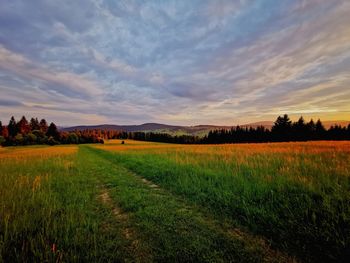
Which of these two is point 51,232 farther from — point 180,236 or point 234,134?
point 234,134

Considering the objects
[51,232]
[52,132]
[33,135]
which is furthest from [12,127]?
[51,232]

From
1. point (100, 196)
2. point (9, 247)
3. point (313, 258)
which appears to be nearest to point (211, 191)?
point (313, 258)

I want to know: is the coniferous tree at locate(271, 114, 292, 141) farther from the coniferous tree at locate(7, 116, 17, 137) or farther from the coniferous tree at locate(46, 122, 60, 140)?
the coniferous tree at locate(7, 116, 17, 137)

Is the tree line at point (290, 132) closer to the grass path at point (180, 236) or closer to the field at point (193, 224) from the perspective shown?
the field at point (193, 224)

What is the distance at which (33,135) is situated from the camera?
229ft

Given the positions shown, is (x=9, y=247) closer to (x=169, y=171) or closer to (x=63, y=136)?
(x=169, y=171)

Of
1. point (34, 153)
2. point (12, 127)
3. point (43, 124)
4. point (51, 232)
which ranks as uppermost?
point (43, 124)

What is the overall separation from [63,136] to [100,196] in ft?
333

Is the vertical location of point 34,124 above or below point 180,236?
above

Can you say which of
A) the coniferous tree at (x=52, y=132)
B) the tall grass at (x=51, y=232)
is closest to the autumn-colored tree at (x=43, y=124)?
the coniferous tree at (x=52, y=132)

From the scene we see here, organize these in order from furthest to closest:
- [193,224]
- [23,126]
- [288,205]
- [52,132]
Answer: [52,132]
[23,126]
[288,205]
[193,224]

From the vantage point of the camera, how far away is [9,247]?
10.1 feet

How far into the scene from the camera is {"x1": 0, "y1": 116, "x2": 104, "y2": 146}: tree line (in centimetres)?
6606

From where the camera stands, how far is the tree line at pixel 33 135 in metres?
66.1
